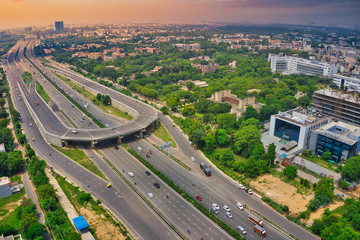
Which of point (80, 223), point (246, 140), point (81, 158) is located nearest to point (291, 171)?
point (246, 140)

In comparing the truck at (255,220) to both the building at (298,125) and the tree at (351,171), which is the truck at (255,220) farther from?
the building at (298,125)

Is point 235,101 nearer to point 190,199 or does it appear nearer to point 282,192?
point 282,192

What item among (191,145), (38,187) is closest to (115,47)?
(191,145)

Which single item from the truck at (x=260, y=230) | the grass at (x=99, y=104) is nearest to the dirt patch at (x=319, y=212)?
the truck at (x=260, y=230)

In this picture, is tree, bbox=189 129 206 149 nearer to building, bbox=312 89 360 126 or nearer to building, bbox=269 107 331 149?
building, bbox=269 107 331 149

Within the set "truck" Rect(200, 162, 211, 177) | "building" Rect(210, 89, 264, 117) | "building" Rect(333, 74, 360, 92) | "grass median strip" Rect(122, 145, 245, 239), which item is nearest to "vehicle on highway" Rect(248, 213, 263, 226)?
"grass median strip" Rect(122, 145, 245, 239)

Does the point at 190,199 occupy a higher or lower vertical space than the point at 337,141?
lower

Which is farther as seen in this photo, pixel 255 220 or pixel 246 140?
pixel 246 140
